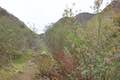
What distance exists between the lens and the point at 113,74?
830 centimetres

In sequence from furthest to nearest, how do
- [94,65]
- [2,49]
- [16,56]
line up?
[16,56] → [2,49] → [94,65]

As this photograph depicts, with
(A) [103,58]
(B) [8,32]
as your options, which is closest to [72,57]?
(A) [103,58]

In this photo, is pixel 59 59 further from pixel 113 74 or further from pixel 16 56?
pixel 16 56

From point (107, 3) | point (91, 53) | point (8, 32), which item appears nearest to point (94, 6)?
point (107, 3)

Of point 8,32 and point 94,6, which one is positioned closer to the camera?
point 94,6

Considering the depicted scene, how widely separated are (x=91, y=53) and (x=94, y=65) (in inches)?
39.3

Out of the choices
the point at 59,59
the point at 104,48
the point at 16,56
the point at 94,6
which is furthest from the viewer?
the point at 16,56

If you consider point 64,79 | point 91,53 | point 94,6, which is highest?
point 94,6

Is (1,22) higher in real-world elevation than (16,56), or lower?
higher

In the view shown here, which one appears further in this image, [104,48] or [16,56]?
[16,56]

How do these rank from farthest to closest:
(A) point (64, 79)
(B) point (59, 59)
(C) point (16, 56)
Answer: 1. (C) point (16, 56)
2. (B) point (59, 59)
3. (A) point (64, 79)

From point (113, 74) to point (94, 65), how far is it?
484mm

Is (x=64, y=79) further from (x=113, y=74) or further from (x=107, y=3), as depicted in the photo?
(x=107, y=3)

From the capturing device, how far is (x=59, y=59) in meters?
9.62
